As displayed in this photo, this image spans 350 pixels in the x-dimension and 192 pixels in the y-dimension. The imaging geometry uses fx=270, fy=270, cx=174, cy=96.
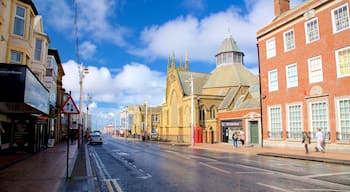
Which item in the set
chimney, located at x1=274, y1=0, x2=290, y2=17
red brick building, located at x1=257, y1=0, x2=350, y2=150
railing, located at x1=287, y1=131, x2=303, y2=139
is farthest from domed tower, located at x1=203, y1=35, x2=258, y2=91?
railing, located at x1=287, y1=131, x2=303, y2=139

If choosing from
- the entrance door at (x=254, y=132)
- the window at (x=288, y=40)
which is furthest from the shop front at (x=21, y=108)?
the entrance door at (x=254, y=132)

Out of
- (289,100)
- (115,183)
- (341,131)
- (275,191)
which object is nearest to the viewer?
(275,191)

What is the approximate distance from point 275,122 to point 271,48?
7.75 meters

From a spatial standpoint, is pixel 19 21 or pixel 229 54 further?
pixel 229 54

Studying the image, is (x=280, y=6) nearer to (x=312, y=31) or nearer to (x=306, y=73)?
(x=312, y=31)

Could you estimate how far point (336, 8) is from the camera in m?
21.5

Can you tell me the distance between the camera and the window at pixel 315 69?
75.1 ft

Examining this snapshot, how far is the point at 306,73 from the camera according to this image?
24016 mm

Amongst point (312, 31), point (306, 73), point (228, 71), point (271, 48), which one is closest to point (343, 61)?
point (306, 73)

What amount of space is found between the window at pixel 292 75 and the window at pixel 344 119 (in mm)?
4920

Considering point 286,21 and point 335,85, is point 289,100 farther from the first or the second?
point 286,21

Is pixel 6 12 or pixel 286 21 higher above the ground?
pixel 286 21

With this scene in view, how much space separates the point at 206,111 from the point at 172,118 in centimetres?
1354

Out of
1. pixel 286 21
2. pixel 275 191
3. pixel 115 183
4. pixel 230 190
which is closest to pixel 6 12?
pixel 115 183
